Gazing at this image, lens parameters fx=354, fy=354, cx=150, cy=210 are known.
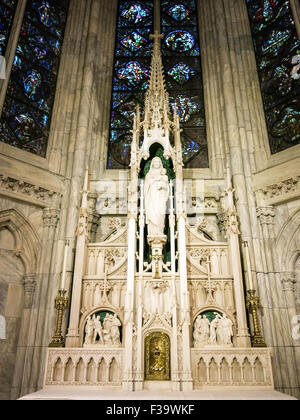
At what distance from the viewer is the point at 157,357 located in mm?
5973

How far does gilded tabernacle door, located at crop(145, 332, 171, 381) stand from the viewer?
5848 millimetres

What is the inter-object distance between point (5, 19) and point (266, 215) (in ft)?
27.2

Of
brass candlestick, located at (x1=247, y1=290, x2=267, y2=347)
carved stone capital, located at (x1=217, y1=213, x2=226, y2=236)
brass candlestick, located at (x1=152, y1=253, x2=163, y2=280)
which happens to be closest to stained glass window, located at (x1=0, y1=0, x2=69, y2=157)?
brass candlestick, located at (x1=152, y1=253, x2=163, y2=280)

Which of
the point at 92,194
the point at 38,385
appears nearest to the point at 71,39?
the point at 92,194

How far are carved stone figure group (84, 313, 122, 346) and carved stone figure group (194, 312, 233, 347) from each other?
4.71 feet

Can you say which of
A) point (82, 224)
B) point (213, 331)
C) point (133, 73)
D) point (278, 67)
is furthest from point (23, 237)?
point (278, 67)

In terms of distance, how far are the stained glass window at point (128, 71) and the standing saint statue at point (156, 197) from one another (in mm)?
2547

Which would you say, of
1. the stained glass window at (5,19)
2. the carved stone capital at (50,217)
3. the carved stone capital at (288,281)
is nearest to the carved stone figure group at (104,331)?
the carved stone capital at (50,217)

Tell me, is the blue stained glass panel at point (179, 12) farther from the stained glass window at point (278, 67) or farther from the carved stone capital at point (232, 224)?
the carved stone capital at point (232, 224)

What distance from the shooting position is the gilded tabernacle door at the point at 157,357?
585 cm

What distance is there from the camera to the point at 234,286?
664cm

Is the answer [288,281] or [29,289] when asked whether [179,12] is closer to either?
[288,281]

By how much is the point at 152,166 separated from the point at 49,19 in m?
6.48

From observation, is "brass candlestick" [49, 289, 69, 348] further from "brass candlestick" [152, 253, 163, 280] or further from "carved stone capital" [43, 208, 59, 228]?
"carved stone capital" [43, 208, 59, 228]
